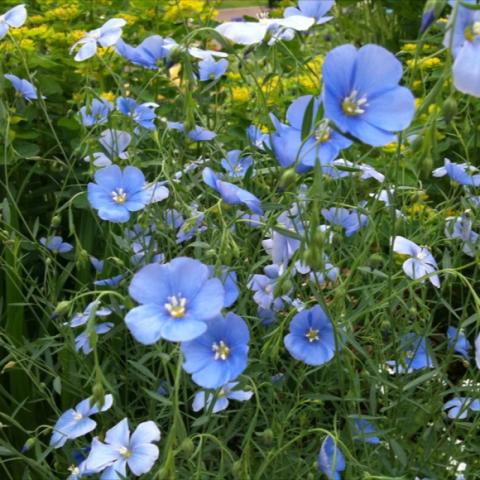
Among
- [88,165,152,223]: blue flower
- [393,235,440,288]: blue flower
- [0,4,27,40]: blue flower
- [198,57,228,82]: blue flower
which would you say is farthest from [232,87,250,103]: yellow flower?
[393,235,440,288]: blue flower

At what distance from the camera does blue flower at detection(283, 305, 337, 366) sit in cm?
137

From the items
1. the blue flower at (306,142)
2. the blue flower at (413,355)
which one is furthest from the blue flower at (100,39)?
the blue flower at (413,355)

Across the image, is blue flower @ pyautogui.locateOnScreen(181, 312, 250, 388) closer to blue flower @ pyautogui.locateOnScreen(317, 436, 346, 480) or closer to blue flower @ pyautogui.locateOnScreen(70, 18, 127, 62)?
blue flower @ pyautogui.locateOnScreen(317, 436, 346, 480)

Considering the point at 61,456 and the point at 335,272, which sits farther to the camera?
the point at 61,456

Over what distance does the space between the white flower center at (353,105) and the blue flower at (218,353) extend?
323 mm

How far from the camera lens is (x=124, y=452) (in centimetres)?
137

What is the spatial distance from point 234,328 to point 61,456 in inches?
32.0

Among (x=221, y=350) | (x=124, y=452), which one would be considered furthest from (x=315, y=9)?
(x=124, y=452)

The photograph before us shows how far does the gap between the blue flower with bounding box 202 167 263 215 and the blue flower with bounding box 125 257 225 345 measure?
211mm

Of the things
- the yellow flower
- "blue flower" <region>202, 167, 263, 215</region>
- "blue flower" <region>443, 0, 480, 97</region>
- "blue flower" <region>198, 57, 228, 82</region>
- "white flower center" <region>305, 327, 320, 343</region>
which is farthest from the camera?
the yellow flower

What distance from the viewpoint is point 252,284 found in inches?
59.5

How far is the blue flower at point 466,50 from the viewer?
3.22ft

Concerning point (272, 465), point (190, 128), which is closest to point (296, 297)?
point (272, 465)

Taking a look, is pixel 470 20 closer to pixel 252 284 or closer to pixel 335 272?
pixel 335 272
